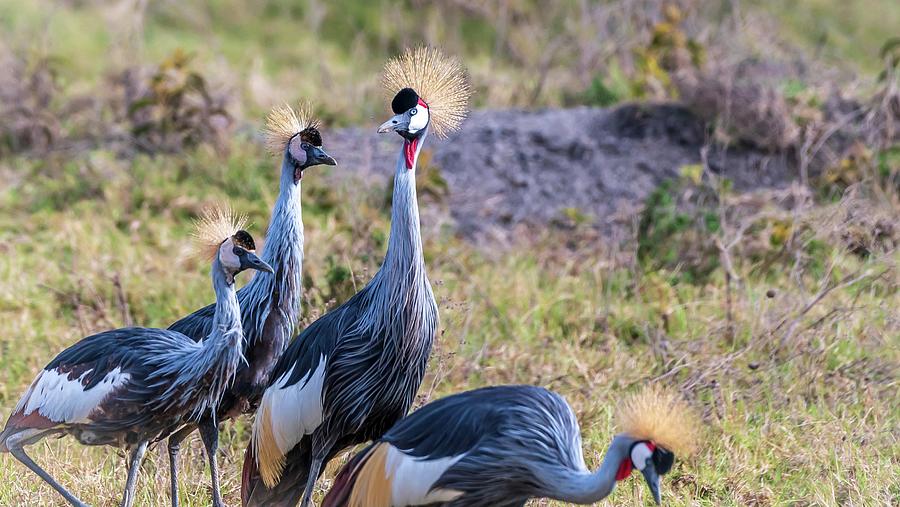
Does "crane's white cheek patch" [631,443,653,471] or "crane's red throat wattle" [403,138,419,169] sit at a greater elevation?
"crane's red throat wattle" [403,138,419,169]

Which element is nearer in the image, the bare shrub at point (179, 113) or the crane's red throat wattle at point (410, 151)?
the crane's red throat wattle at point (410, 151)

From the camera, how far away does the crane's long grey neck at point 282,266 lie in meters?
3.84

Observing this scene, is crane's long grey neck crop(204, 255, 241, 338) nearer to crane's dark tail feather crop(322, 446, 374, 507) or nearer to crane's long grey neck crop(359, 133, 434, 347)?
crane's long grey neck crop(359, 133, 434, 347)

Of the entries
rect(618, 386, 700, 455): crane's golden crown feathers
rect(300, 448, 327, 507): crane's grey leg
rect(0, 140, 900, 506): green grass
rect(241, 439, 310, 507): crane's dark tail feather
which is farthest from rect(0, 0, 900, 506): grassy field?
rect(618, 386, 700, 455): crane's golden crown feathers

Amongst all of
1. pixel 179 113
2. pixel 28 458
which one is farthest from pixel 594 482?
pixel 179 113

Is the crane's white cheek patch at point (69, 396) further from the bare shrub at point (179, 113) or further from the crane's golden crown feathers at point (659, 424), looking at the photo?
the bare shrub at point (179, 113)

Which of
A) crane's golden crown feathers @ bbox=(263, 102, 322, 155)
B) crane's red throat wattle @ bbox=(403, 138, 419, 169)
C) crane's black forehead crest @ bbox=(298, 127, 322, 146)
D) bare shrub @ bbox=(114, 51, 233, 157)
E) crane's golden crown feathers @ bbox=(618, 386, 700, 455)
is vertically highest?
bare shrub @ bbox=(114, 51, 233, 157)

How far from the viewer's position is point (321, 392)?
3.40 metres

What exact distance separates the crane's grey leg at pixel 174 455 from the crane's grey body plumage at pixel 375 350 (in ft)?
0.92

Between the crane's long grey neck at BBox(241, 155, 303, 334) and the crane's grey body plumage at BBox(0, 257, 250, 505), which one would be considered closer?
the crane's grey body plumage at BBox(0, 257, 250, 505)

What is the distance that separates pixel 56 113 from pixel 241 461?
4361mm

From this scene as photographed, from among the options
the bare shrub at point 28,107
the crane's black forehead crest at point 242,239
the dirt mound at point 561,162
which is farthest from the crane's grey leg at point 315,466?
the bare shrub at point 28,107

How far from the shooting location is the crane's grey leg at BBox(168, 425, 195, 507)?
3593mm

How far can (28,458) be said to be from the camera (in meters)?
3.57
